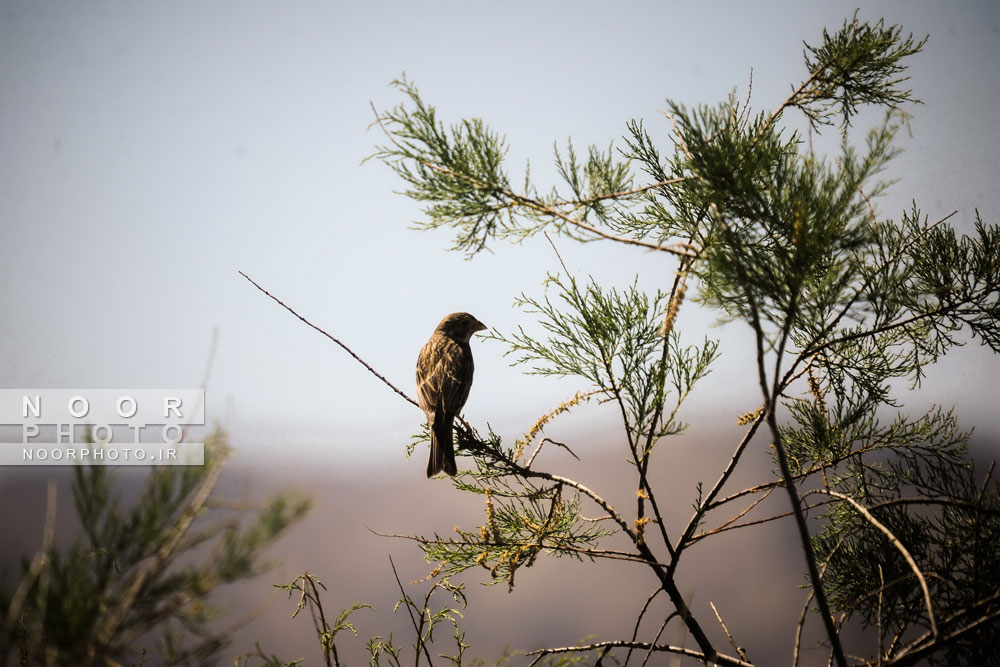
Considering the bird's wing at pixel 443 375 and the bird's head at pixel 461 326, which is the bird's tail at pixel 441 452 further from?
the bird's head at pixel 461 326

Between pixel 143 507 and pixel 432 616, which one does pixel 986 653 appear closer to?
pixel 432 616

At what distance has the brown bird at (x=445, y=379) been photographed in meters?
2.94

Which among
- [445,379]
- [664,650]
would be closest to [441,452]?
[445,379]

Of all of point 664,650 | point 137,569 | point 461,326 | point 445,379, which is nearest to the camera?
point 137,569

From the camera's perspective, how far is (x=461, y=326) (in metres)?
4.76

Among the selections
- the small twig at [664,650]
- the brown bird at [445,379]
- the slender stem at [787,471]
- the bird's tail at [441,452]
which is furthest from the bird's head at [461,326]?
the slender stem at [787,471]

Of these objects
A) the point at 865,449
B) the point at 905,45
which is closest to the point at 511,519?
the point at 865,449

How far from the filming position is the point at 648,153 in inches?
95.1

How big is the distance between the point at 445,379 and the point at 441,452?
768mm

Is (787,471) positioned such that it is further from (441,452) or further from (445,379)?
(445,379)

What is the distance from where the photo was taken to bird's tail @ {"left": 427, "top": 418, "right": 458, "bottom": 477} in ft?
9.42

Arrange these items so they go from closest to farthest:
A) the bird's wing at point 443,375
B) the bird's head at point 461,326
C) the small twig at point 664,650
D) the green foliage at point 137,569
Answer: the green foliage at point 137,569
the small twig at point 664,650
the bird's wing at point 443,375
the bird's head at point 461,326

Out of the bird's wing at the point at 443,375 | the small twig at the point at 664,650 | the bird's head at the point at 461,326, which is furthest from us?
the bird's head at the point at 461,326

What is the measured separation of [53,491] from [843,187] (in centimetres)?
187
